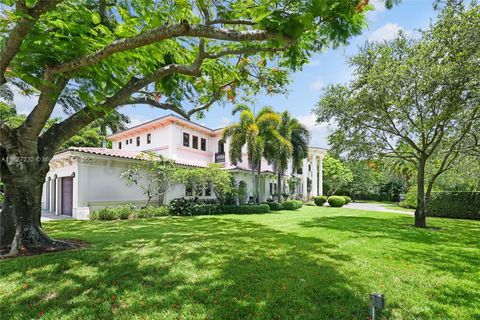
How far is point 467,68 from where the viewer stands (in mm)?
10047

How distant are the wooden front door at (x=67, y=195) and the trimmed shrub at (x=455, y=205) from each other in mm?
26648

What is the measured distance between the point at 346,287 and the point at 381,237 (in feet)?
21.0

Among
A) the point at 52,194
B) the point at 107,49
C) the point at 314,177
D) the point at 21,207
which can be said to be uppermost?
the point at 107,49

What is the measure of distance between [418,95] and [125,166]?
54.7ft

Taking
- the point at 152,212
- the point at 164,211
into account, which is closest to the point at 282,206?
the point at 164,211

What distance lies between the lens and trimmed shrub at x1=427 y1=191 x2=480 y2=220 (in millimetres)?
19375

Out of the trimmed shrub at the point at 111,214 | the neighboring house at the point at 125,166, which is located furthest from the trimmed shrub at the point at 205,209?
the trimmed shrub at the point at 111,214

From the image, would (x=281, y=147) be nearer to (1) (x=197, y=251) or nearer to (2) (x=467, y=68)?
(2) (x=467, y=68)

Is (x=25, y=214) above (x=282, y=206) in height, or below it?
above

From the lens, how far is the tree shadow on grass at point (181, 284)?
374 centimetres

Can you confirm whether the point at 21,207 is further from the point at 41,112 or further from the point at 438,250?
the point at 438,250

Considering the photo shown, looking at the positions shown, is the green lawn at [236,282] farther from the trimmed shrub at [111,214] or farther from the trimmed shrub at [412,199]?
the trimmed shrub at [412,199]

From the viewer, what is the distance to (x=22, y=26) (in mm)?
4504

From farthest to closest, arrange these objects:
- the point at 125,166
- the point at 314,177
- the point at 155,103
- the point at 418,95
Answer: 1. the point at 314,177
2. the point at 125,166
3. the point at 418,95
4. the point at 155,103
